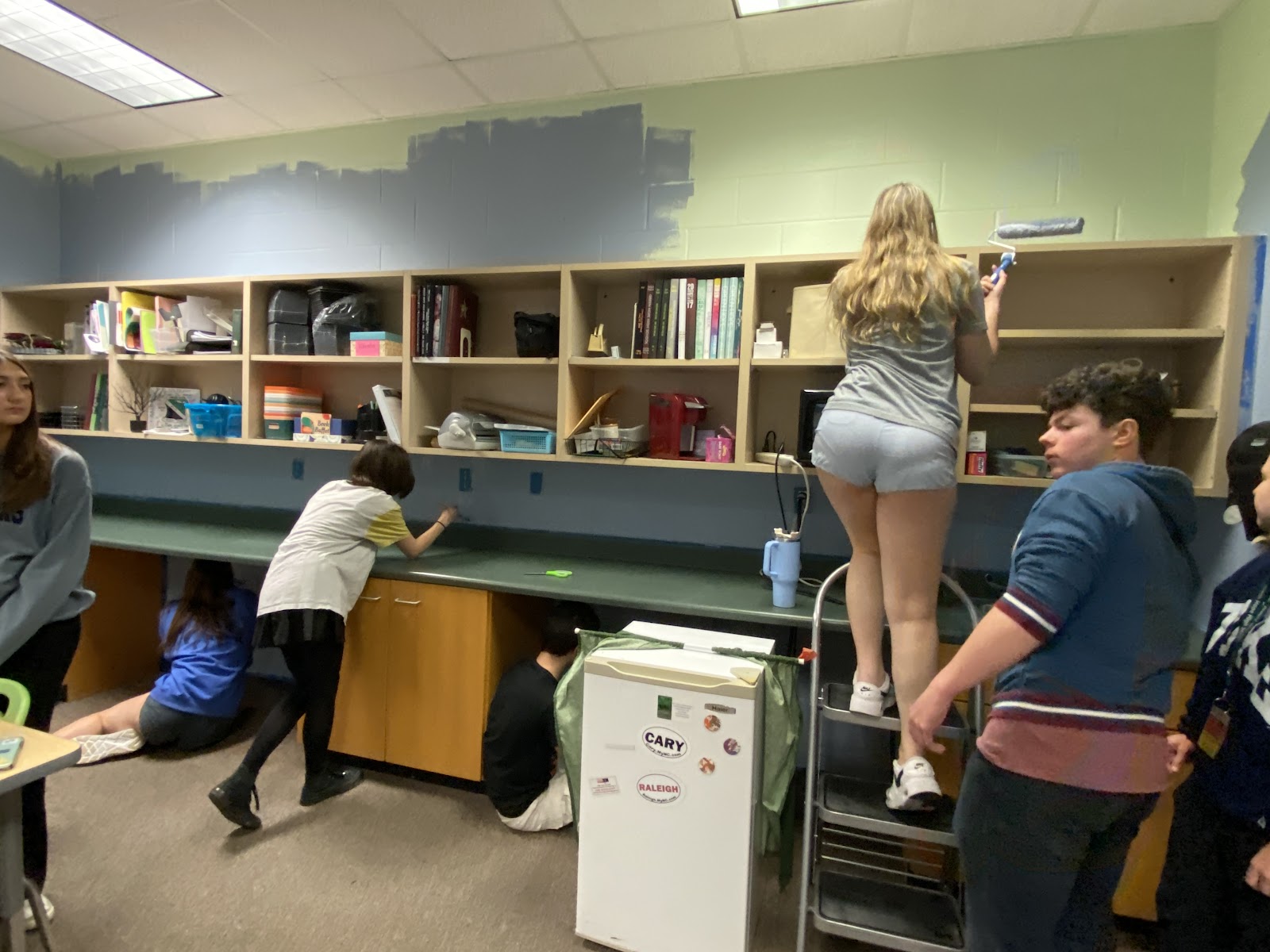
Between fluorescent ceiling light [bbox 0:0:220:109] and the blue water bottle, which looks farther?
fluorescent ceiling light [bbox 0:0:220:109]

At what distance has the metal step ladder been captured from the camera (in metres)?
1.61

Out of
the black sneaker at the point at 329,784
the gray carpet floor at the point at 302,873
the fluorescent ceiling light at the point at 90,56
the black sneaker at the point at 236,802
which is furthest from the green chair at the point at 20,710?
the fluorescent ceiling light at the point at 90,56

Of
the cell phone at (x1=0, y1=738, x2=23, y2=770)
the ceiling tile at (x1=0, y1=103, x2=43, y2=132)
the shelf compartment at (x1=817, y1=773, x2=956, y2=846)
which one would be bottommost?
the shelf compartment at (x1=817, y1=773, x2=956, y2=846)

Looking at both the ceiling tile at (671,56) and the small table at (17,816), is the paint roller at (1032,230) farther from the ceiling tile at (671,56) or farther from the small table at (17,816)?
the small table at (17,816)

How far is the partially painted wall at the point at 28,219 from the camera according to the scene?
3.56 metres

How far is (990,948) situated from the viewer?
124 cm

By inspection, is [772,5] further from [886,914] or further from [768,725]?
[886,914]

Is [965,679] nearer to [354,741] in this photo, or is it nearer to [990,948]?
[990,948]

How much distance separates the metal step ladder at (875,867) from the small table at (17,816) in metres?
1.56

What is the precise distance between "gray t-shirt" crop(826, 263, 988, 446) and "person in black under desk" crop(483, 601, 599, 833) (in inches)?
47.2

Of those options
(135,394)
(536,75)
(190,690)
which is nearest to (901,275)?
(536,75)

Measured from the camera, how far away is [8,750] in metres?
1.13

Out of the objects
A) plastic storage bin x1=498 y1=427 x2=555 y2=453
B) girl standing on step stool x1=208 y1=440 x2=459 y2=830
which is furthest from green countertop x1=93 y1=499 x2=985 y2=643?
plastic storage bin x1=498 y1=427 x2=555 y2=453

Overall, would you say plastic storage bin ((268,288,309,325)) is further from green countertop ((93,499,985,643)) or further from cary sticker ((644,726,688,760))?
cary sticker ((644,726,688,760))
